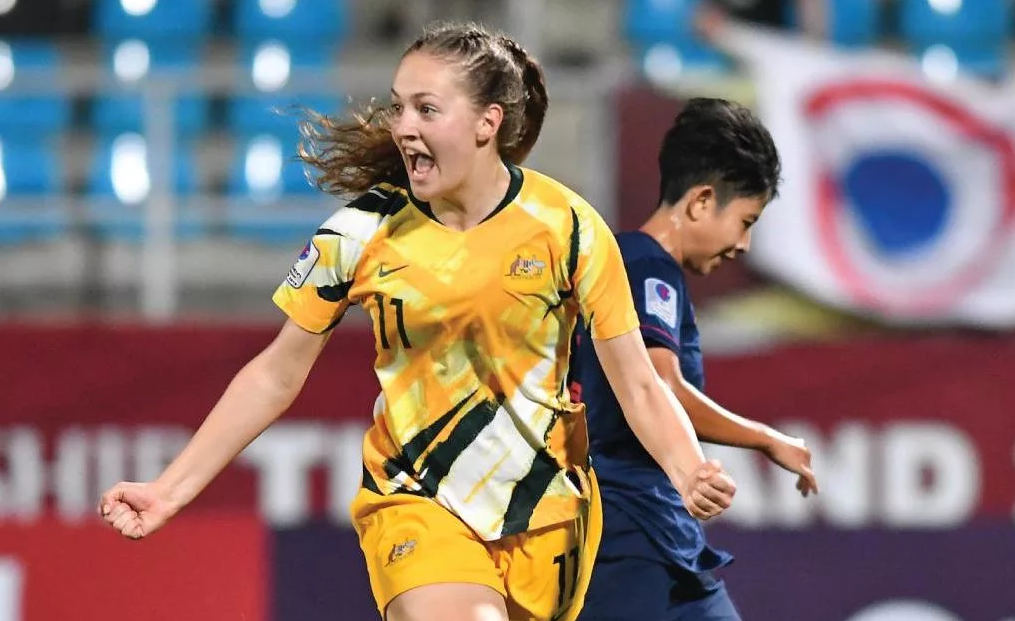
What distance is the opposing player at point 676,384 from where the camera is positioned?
12.3ft

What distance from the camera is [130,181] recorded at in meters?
8.52

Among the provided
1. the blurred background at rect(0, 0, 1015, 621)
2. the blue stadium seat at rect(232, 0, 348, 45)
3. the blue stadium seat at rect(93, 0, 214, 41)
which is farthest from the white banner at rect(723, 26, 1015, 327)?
the blue stadium seat at rect(93, 0, 214, 41)

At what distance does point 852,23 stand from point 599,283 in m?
6.27

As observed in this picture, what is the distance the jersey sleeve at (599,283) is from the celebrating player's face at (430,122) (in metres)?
0.28

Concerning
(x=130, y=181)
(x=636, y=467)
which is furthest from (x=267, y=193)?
(x=636, y=467)

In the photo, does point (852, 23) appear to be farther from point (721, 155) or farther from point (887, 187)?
point (721, 155)

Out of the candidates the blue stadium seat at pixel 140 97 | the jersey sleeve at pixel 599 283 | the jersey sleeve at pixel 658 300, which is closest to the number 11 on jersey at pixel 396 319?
the jersey sleeve at pixel 599 283

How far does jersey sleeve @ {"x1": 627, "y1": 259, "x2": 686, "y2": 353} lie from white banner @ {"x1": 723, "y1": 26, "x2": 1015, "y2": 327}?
327 centimetres

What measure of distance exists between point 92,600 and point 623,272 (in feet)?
8.20

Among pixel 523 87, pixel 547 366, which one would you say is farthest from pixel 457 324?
pixel 523 87

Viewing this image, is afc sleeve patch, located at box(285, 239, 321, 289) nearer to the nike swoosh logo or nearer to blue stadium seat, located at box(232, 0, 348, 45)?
the nike swoosh logo

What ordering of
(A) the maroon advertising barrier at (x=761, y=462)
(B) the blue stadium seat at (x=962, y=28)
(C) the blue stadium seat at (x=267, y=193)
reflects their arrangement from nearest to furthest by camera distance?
(A) the maroon advertising barrier at (x=761, y=462) → (C) the blue stadium seat at (x=267, y=193) → (B) the blue stadium seat at (x=962, y=28)

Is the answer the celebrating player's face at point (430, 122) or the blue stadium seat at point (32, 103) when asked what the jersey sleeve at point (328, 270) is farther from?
the blue stadium seat at point (32, 103)

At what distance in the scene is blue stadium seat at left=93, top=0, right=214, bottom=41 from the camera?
30.3 feet
